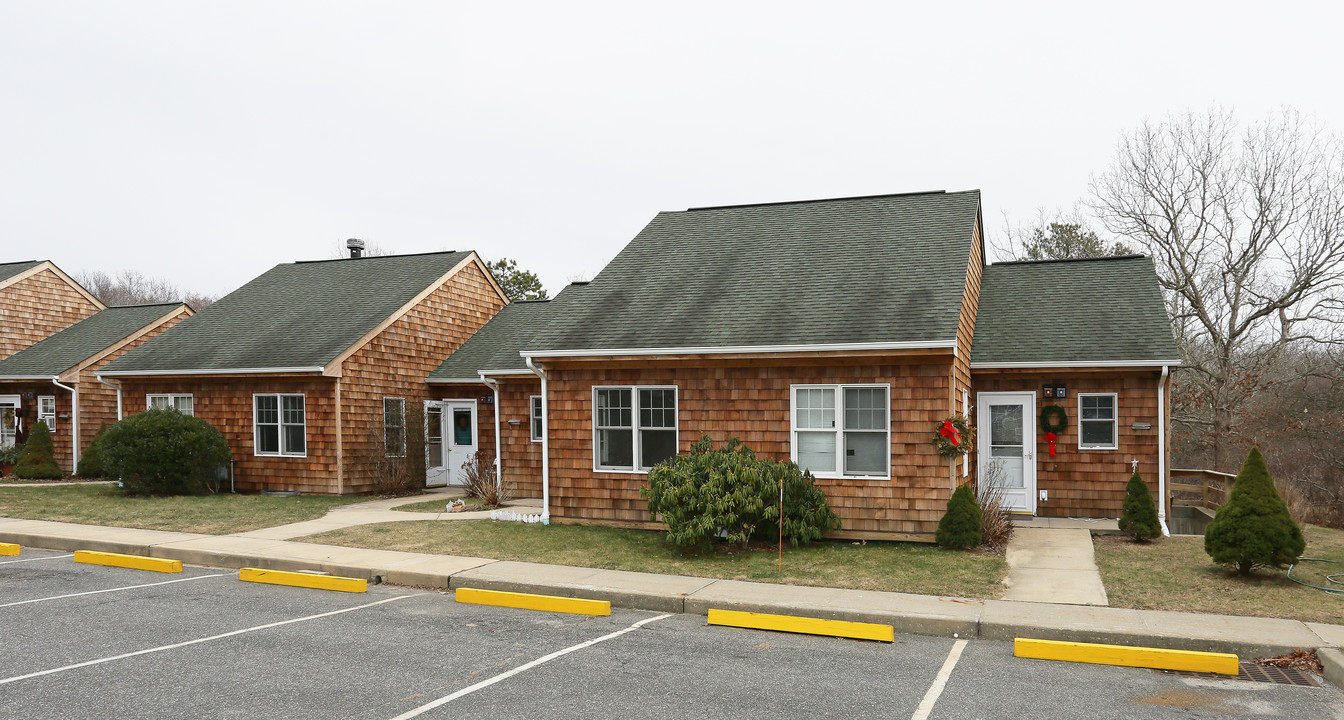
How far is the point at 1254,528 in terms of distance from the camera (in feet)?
30.5

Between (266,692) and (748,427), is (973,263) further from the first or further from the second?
(266,692)

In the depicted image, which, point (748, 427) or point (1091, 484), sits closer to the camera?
point (748, 427)

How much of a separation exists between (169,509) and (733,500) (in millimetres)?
11213

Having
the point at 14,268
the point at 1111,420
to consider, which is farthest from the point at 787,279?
the point at 14,268

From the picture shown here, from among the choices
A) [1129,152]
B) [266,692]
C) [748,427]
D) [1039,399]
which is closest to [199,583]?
[266,692]

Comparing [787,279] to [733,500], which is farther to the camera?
[787,279]

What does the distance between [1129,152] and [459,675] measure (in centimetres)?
2899

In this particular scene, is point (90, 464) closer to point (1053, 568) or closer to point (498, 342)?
point (498, 342)

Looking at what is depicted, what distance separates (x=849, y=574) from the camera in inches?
398

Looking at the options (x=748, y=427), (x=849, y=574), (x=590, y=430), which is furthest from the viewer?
(x=590, y=430)

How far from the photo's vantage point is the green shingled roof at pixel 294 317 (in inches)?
755

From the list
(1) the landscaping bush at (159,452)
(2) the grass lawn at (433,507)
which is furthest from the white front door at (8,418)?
(2) the grass lawn at (433,507)

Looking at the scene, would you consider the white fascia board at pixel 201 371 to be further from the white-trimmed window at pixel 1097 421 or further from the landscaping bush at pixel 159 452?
the white-trimmed window at pixel 1097 421

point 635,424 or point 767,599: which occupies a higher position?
point 635,424
